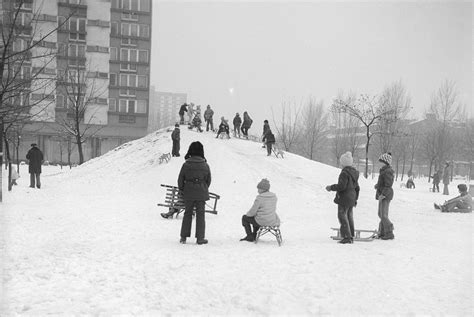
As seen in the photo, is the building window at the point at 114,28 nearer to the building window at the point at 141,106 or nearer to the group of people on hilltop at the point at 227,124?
the building window at the point at 141,106

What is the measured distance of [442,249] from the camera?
8.13m

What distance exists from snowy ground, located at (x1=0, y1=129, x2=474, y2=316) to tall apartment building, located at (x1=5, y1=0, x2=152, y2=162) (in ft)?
135

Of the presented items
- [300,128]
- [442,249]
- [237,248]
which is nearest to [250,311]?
[237,248]

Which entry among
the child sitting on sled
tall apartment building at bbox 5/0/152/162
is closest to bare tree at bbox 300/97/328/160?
tall apartment building at bbox 5/0/152/162

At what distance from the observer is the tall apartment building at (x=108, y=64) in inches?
2042

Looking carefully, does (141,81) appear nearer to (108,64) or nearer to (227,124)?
(108,64)

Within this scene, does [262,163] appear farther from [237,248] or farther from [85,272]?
[85,272]

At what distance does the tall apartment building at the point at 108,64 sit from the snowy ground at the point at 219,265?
41.1 meters

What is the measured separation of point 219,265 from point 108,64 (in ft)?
171

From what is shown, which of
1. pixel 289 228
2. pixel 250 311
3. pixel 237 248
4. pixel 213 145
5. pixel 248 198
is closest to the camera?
pixel 250 311

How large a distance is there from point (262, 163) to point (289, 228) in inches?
399

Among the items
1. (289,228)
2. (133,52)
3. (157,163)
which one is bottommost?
(289,228)

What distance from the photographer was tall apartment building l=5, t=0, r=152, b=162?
51.9 m

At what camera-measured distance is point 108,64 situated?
53969 millimetres
